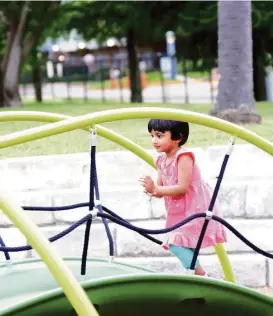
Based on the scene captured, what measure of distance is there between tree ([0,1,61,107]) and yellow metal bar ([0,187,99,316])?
14509mm

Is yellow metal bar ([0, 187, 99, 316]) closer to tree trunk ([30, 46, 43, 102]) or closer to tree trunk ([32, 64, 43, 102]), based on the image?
tree trunk ([30, 46, 43, 102])

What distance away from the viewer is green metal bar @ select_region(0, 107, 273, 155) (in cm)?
290

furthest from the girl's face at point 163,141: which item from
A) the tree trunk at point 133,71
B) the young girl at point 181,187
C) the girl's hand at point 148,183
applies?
the tree trunk at point 133,71

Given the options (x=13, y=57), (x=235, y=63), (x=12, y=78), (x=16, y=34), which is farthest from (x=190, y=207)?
(x=16, y=34)

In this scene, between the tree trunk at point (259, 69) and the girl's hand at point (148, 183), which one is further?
the tree trunk at point (259, 69)

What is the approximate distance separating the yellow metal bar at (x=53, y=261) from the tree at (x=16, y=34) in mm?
14509

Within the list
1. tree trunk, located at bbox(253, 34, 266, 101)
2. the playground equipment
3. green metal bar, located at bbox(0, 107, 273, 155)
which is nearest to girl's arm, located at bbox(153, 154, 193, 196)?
the playground equipment

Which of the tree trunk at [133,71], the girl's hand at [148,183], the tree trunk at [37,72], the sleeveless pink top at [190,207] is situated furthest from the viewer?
the tree trunk at [37,72]

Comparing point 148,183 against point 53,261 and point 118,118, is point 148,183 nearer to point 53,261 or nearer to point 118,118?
point 118,118

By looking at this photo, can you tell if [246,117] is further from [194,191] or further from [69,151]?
[194,191]

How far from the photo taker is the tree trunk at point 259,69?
1723 cm

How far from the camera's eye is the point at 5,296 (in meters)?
3.28

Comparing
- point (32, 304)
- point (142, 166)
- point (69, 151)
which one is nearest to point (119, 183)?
point (142, 166)

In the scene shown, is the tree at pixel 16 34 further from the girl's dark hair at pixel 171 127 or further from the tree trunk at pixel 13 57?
the girl's dark hair at pixel 171 127
